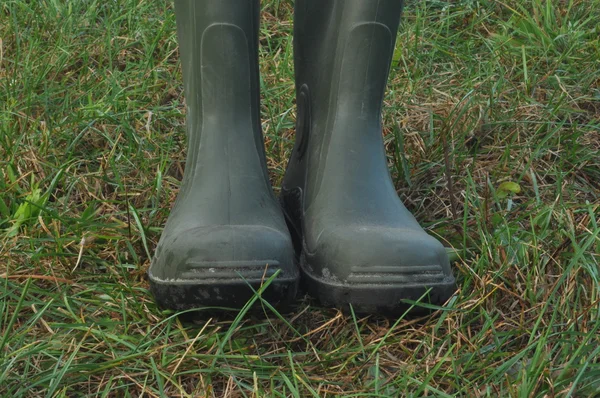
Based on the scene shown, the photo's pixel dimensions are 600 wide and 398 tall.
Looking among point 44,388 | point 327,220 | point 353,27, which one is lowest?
point 44,388

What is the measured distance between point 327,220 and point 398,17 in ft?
1.12

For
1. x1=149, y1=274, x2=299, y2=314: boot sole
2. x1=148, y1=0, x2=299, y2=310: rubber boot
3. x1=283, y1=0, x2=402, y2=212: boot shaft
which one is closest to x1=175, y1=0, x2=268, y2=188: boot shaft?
x1=148, y1=0, x2=299, y2=310: rubber boot

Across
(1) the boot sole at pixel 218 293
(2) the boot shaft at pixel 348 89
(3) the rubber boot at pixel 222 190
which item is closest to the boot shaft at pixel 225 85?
(3) the rubber boot at pixel 222 190

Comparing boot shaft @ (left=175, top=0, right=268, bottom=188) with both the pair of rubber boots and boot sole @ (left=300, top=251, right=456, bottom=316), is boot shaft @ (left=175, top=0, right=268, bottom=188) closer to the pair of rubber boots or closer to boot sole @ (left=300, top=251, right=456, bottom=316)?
the pair of rubber boots

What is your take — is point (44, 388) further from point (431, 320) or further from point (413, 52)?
point (413, 52)

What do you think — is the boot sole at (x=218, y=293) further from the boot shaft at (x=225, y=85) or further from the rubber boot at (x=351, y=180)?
the boot shaft at (x=225, y=85)

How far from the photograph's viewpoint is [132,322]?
123 cm

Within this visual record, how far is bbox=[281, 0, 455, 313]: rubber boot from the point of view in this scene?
1.20 metres

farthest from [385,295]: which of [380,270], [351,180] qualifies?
[351,180]

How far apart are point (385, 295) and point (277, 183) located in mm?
569

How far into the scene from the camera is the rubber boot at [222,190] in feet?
3.83

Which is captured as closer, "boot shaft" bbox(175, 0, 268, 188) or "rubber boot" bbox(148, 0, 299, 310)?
"rubber boot" bbox(148, 0, 299, 310)

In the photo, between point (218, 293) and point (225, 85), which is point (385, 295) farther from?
point (225, 85)

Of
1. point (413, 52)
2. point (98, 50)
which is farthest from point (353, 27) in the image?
point (98, 50)
